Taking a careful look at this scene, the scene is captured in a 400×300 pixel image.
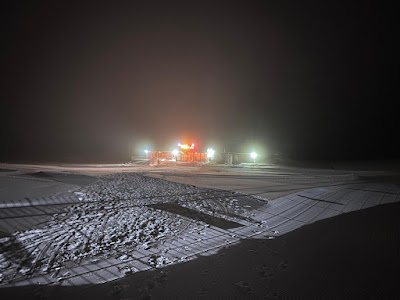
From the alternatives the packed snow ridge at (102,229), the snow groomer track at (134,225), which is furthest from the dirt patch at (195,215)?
the packed snow ridge at (102,229)

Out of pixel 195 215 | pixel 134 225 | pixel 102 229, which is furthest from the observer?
pixel 195 215

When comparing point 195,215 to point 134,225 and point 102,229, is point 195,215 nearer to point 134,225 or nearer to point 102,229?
point 134,225

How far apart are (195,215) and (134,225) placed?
236 centimetres

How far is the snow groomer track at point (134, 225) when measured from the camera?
596 cm

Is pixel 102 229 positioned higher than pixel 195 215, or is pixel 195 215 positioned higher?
pixel 195 215

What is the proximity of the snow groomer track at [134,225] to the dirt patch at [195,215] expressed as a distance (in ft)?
0.10

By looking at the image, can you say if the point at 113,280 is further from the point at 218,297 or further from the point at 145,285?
the point at 218,297

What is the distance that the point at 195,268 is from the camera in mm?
6027

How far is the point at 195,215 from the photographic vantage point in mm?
10406

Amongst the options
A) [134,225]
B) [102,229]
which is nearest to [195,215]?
[134,225]

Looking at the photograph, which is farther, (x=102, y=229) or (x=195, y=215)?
(x=195, y=215)

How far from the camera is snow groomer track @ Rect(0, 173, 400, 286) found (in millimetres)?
5957

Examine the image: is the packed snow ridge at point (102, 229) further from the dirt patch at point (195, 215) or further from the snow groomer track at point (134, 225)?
the dirt patch at point (195, 215)

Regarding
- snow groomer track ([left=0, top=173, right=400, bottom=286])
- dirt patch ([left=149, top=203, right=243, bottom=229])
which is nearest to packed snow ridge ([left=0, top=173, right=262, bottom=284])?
snow groomer track ([left=0, top=173, right=400, bottom=286])
